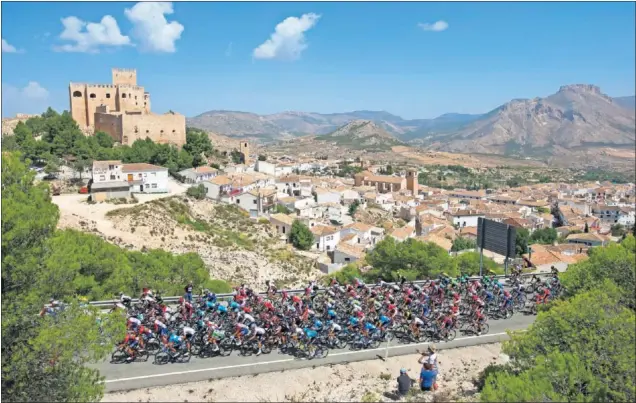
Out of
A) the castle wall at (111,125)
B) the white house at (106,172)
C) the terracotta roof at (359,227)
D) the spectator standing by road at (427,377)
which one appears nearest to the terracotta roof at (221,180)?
the white house at (106,172)

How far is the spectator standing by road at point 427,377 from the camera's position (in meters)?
10.9

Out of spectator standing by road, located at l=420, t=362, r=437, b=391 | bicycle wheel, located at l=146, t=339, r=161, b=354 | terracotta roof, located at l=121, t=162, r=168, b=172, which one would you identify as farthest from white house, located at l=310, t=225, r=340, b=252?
spectator standing by road, located at l=420, t=362, r=437, b=391

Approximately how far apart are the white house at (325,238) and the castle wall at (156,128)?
977 inches

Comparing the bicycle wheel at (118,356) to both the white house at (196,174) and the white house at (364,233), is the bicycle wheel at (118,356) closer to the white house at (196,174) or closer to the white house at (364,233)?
the white house at (364,233)

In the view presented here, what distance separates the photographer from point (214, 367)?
11.8m

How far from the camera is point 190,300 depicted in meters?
14.9

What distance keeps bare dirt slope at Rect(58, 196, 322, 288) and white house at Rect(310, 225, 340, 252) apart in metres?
4.59

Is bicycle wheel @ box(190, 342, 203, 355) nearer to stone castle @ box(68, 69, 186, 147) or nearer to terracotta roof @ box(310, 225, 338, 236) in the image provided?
terracotta roof @ box(310, 225, 338, 236)

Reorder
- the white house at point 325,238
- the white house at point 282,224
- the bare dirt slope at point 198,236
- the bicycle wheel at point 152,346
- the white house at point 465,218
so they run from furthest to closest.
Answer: the white house at point 465,218
the white house at point 325,238
the white house at point 282,224
the bare dirt slope at point 198,236
the bicycle wheel at point 152,346

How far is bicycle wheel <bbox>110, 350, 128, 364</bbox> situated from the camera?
12.0 m

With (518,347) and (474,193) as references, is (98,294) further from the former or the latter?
(474,193)

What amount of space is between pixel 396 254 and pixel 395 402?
13.6 metres

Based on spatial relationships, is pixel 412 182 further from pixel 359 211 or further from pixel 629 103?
pixel 629 103

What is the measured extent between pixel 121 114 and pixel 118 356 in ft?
171
